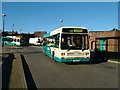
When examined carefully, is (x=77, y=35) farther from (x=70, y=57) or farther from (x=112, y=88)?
(x=112, y=88)

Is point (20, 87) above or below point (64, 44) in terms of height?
below

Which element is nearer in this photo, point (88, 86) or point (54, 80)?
point (88, 86)

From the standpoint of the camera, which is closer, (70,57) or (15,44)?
(70,57)

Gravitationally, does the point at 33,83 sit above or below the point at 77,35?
below

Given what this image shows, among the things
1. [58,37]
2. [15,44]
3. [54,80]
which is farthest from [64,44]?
[15,44]

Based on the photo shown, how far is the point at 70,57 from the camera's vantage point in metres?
19.3

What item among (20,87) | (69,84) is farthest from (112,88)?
(20,87)

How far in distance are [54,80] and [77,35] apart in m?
8.20

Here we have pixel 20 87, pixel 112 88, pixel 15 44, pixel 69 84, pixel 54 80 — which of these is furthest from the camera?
pixel 15 44

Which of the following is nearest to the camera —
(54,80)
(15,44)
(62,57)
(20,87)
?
(20,87)

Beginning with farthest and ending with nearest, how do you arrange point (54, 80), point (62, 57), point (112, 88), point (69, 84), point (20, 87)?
1. point (62, 57)
2. point (54, 80)
3. point (69, 84)
4. point (112, 88)
5. point (20, 87)

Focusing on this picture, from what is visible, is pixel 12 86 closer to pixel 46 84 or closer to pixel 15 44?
pixel 46 84

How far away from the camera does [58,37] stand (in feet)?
66.0

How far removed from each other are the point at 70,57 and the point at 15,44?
201 ft
